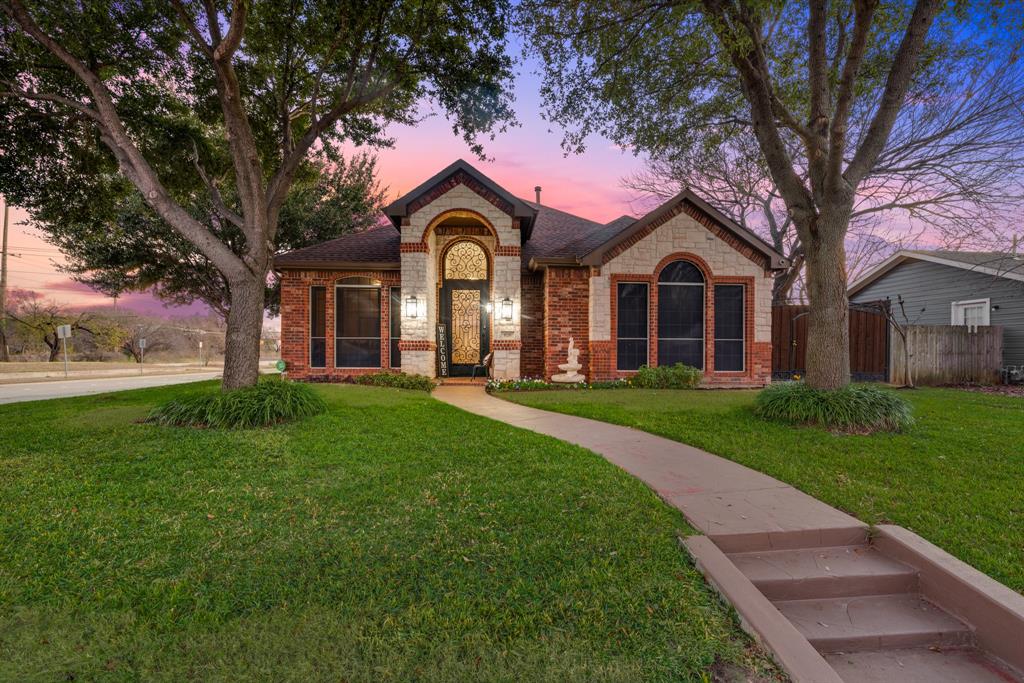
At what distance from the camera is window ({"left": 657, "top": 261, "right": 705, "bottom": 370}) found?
12.3 meters

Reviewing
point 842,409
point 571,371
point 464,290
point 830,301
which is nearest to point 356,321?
point 464,290

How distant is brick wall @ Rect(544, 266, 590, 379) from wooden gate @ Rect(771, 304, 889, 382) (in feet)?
20.5

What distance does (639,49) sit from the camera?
8.53m

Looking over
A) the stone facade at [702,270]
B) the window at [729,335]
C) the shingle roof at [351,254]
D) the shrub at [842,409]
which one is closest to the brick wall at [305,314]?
the shingle roof at [351,254]

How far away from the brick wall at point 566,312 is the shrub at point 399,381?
3.25m

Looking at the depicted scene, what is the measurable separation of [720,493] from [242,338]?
7.43 m

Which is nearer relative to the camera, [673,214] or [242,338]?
[242,338]

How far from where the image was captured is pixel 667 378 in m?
11.6

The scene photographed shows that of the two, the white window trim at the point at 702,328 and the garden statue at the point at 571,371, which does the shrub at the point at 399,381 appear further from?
the white window trim at the point at 702,328

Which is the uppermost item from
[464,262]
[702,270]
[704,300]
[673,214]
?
[673,214]

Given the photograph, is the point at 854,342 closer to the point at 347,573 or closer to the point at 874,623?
the point at 874,623

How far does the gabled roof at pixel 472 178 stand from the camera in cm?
1174

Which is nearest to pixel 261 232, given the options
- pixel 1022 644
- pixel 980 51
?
pixel 1022 644

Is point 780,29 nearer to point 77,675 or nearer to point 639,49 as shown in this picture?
point 639,49
